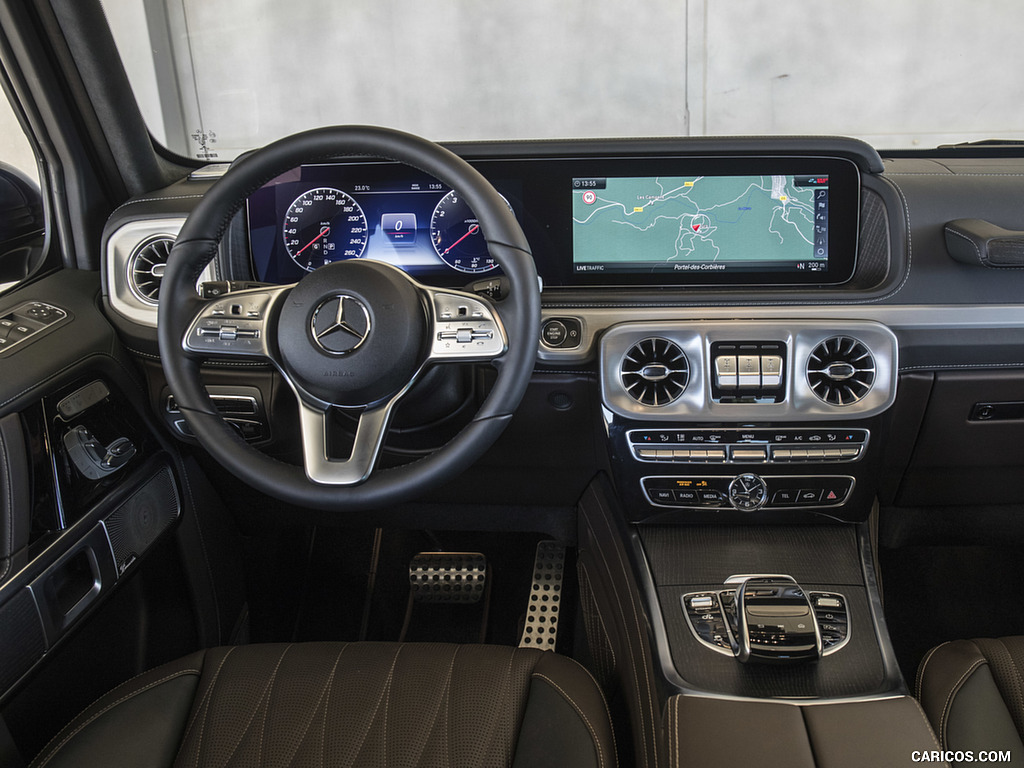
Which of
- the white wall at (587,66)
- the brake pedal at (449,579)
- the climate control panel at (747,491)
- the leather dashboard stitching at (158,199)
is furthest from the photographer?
the white wall at (587,66)

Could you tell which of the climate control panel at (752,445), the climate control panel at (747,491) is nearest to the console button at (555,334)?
the climate control panel at (752,445)

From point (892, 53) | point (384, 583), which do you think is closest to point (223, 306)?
point (384, 583)

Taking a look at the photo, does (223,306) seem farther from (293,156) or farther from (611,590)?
(611,590)

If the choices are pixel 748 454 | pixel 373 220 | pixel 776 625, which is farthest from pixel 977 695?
pixel 373 220

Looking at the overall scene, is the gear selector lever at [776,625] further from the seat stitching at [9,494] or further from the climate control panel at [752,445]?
the seat stitching at [9,494]

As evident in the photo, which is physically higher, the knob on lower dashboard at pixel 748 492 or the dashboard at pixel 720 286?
the dashboard at pixel 720 286

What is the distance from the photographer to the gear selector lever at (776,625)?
3.81 ft

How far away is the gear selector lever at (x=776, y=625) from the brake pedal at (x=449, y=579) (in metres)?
0.89

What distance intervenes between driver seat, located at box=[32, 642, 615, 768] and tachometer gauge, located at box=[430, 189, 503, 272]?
2.40 ft

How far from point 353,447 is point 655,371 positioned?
58cm

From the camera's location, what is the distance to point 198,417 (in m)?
1.04

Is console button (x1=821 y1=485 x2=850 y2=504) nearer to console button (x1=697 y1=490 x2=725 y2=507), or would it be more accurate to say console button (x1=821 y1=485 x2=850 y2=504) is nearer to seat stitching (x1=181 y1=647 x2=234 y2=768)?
console button (x1=697 y1=490 x2=725 y2=507)

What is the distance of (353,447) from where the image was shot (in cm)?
103

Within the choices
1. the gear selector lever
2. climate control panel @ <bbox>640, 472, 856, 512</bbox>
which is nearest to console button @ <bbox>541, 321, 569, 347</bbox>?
A: climate control panel @ <bbox>640, 472, 856, 512</bbox>
